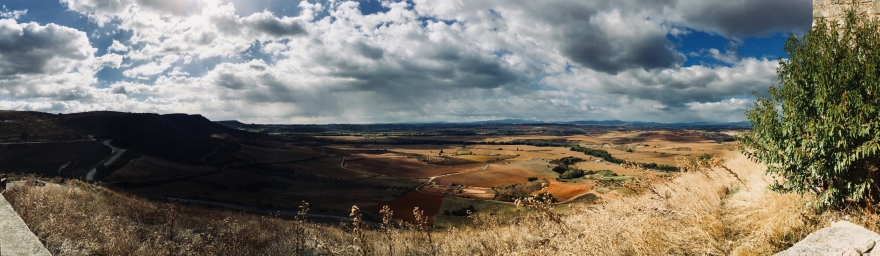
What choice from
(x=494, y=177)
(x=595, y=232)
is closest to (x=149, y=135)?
(x=494, y=177)

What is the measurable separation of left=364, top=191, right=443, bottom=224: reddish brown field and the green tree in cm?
3972

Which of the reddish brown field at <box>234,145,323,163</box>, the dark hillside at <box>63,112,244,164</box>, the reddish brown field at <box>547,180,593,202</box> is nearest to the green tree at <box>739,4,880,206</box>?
the reddish brown field at <box>547,180,593,202</box>

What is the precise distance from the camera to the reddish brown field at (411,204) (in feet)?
162

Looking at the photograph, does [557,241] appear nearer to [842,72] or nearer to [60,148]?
[842,72]

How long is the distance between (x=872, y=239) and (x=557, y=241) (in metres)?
4.30

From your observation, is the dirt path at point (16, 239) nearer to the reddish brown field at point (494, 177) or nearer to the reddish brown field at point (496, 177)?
the reddish brown field at point (496, 177)

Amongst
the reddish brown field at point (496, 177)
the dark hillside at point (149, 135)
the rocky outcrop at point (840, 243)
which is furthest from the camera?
the dark hillside at point (149, 135)

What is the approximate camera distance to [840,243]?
5059 mm

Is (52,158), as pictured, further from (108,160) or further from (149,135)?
(149,135)

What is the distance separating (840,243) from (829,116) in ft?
7.54

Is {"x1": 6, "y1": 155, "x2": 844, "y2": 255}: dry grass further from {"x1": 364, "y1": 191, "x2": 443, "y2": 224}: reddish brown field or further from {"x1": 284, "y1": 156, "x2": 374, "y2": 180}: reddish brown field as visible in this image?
{"x1": 284, "y1": 156, "x2": 374, "y2": 180}: reddish brown field

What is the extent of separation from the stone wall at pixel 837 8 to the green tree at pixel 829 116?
3.33 feet

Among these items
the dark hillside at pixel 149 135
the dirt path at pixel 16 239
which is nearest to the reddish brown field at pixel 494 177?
the dirt path at pixel 16 239

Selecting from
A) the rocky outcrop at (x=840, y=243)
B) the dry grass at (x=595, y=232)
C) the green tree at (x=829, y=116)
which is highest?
the green tree at (x=829, y=116)
